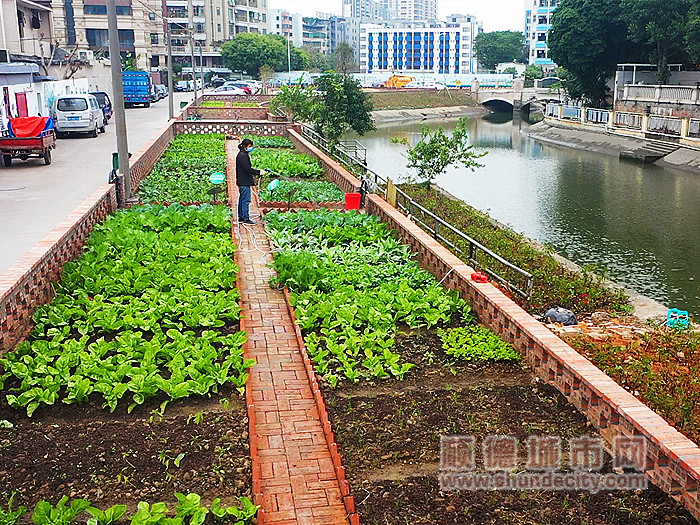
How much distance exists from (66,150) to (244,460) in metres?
22.2

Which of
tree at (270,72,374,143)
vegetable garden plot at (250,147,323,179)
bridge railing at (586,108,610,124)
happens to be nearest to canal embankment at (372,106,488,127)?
bridge railing at (586,108,610,124)

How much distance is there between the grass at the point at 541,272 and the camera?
11227mm

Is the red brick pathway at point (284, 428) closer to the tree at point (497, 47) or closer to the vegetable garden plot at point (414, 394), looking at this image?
the vegetable garden plot at point (414, 394)

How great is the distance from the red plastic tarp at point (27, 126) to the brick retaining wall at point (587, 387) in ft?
49.0

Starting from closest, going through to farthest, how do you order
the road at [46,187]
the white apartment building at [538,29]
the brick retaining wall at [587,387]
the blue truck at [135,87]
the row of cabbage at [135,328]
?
1. the brick retaining wall at [587,387]
2. the row of cabbage at [135,328]
3. the road at [46,187]
4. the blue truck at [135,87]
5. the white apartment building at [538,29]

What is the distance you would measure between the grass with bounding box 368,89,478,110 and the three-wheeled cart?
4948cm

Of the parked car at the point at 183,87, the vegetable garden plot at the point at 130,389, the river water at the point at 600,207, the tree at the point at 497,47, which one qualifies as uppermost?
the tree at the point at 497,47

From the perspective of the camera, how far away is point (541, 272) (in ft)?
41.4

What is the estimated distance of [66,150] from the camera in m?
25.2

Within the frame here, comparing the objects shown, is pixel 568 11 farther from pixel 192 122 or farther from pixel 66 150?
pixel 66 150

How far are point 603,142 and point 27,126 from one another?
30181 mm

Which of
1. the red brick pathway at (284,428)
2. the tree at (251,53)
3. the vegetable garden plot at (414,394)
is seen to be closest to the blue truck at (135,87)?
the tree at (251,53)

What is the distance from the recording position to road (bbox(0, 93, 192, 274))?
1279 centimetres

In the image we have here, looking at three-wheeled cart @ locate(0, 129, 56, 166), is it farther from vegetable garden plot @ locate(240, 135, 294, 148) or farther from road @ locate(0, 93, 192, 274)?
vegetable garden plot @ locate(240, 135, 294, 148)
